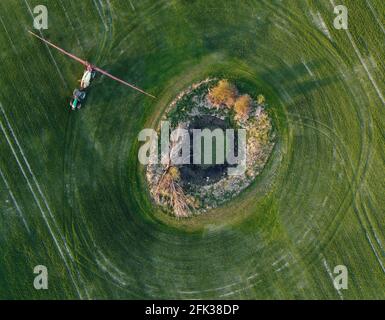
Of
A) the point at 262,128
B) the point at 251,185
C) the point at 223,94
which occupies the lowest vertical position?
the point at 251,185

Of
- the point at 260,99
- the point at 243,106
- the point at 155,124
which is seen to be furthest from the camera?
the point at 155,124

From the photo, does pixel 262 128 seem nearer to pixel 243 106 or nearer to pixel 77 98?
pixel 243 106

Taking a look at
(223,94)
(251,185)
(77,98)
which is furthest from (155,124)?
(251,185)

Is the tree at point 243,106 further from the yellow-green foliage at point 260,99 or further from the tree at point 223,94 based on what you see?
the yellow-green foliage at point 260,99

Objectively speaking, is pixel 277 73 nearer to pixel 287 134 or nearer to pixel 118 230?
pixel 287 134

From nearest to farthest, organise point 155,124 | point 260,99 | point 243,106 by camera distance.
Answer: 1. point 243,106
2. point 260,99
3. point 155,124
